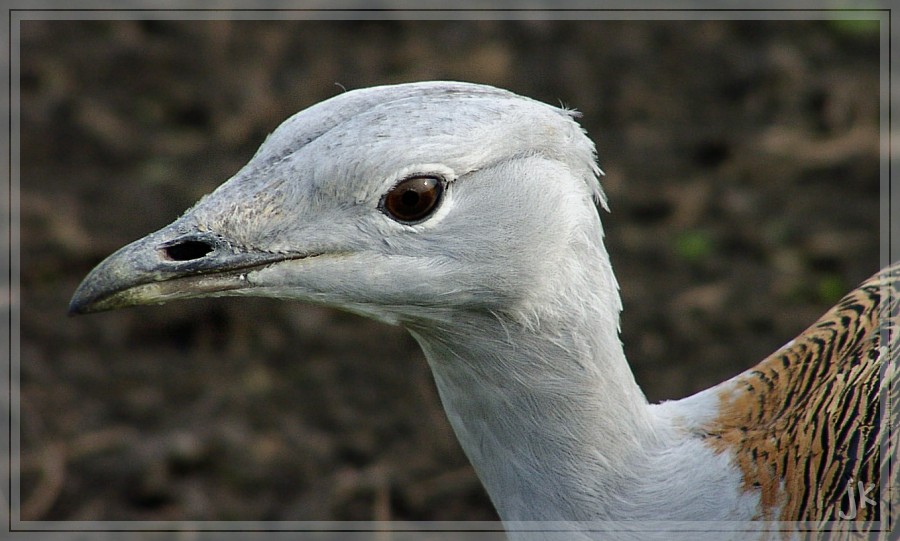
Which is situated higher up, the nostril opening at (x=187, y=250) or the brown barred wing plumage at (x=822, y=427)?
the nostril opening at (x=187, y=250)

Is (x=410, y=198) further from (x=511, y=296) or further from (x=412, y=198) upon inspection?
(x=511, y=296)

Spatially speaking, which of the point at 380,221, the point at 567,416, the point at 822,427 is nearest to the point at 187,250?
the point at 380,221

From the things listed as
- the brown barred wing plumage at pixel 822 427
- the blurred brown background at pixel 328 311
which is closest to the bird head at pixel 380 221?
the brown barred wing plumage at pixel 822 427

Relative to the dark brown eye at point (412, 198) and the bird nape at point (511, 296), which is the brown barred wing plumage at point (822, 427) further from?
the dark brown eye at point (412, 198)

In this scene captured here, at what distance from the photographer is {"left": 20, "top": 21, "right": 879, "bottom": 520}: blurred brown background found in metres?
5.14

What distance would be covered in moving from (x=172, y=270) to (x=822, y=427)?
5.34ft

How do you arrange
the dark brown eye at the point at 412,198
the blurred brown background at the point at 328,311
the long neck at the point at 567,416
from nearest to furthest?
the dark brown eye at the point at 412,198, the long neck at the point at 567,416, the blurred brown background at the point at 328,311

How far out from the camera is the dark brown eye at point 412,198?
2375 mm

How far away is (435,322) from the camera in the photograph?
255 cm

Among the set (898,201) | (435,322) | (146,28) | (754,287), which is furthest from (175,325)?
(898,201)

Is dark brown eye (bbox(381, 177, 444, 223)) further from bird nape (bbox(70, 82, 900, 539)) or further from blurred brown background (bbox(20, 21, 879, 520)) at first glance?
blurred brown background (bbox(20, 21, 879, 520))

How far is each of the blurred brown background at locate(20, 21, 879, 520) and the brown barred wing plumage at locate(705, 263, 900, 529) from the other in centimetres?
231

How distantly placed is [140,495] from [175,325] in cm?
109

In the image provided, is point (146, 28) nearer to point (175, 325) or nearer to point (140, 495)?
point (175, 325)
